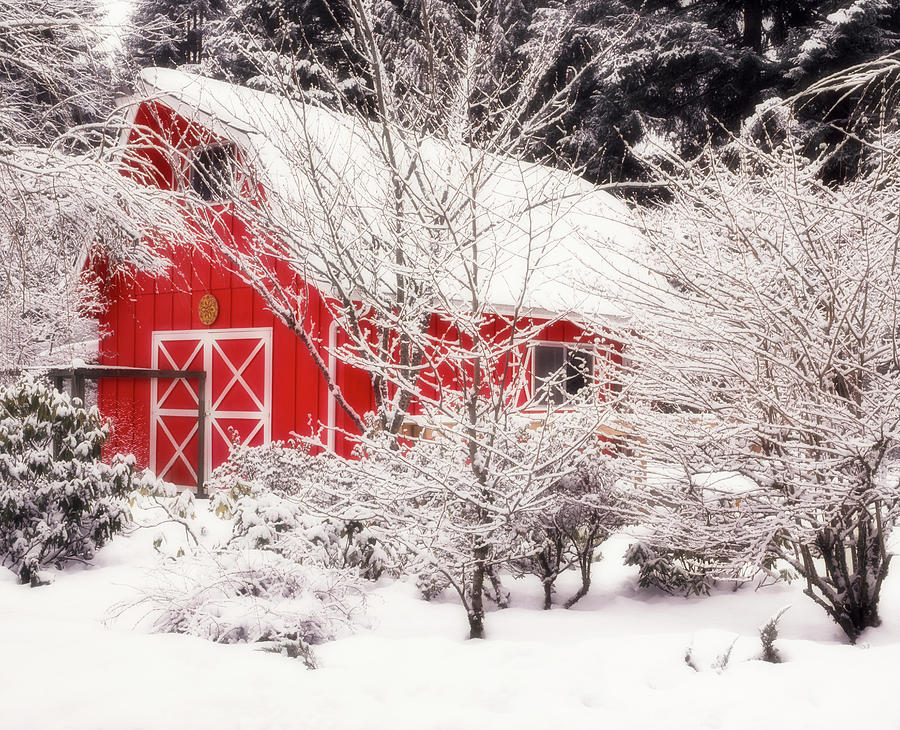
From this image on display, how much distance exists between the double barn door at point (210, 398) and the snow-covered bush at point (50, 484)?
12.5ft

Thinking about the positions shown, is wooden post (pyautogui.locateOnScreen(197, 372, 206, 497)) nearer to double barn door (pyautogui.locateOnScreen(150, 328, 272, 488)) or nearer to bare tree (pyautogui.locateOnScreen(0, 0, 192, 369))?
double barn door (pyautogui.locateOnScreen(150, 328, 272, 488))

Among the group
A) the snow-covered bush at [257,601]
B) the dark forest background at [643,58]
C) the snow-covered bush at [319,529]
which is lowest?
the snow-covered bush at [257,601]

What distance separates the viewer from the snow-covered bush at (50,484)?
659 centimetres

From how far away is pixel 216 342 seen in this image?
1178cm

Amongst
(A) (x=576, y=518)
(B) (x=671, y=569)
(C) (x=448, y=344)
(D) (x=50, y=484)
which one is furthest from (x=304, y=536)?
(B) (x=671, y=569)

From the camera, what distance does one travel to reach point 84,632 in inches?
184

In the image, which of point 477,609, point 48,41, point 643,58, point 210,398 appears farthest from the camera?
point 643,58

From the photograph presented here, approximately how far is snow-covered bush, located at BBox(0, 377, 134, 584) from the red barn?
3.05m

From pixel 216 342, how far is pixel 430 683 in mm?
8661

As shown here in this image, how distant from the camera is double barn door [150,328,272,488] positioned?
1124cm

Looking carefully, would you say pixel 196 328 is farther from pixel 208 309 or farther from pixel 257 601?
pixel 257 601

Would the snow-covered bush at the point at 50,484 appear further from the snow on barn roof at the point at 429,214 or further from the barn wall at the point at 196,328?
the barn wall at the point at 196,328

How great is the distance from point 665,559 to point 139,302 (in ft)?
31.4

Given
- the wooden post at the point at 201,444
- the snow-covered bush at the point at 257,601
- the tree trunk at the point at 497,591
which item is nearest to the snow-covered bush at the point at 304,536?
the snow-covered bush at the point at 257,601
